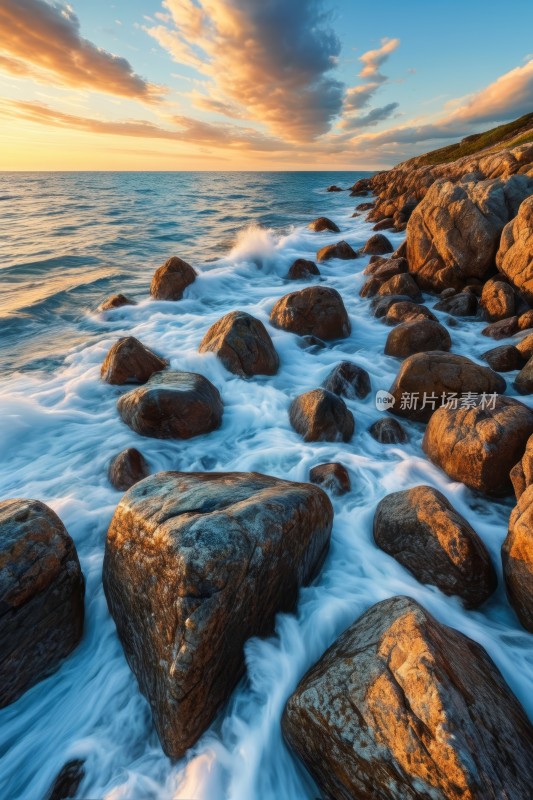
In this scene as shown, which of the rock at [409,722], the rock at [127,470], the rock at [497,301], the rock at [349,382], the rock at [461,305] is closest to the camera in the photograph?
the rock at [409,722]

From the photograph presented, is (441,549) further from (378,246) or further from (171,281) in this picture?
(378,246)

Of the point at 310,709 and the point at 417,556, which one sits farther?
the point at 417,556

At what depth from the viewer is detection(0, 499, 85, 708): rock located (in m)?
2.95

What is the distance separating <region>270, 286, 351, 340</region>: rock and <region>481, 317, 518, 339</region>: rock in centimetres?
331

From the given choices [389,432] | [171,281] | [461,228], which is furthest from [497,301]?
[171,281]

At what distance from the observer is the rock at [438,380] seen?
6.05 m

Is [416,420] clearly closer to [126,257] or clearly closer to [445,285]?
[445,285]

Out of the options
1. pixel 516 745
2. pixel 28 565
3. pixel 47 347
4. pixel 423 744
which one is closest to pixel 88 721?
pixel 28 565

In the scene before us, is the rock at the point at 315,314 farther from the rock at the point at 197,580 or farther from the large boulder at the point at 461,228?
the rock at the point at 197,580

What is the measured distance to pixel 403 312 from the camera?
32.9 feet

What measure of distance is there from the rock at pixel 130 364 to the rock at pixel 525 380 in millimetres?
6413

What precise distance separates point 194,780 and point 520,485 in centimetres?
404

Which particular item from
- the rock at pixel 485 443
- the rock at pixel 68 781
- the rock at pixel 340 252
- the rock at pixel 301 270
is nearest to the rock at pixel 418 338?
the rock at pixel 485 443

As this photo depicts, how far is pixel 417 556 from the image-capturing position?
3.83 m
